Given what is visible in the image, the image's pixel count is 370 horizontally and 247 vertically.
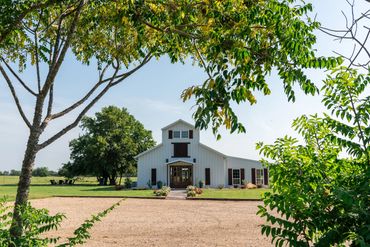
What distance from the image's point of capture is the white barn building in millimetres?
40344

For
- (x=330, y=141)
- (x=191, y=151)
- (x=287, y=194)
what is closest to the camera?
(x=287, y=194)

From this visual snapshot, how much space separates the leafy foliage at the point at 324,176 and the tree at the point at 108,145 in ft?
160

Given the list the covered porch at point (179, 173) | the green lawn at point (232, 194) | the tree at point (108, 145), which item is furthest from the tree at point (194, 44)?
the tree at point (108, 145)

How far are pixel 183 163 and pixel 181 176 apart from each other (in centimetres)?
158

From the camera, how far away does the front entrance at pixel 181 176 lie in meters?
40.1

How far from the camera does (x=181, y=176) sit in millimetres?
40469

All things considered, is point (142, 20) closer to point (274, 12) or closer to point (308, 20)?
point (274, 12)

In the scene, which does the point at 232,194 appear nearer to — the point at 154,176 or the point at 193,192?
the point at 193,192

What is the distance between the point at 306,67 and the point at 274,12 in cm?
80

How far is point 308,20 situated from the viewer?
426 cm

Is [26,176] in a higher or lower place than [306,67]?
lower

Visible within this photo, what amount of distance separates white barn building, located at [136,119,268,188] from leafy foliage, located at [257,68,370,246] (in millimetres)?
36456


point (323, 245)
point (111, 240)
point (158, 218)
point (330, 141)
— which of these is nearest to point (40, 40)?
point (111, 240)

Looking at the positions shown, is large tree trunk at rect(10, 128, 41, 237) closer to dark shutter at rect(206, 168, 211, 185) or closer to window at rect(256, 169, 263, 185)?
dark shutter at rect(206, 168, 211, 185)
